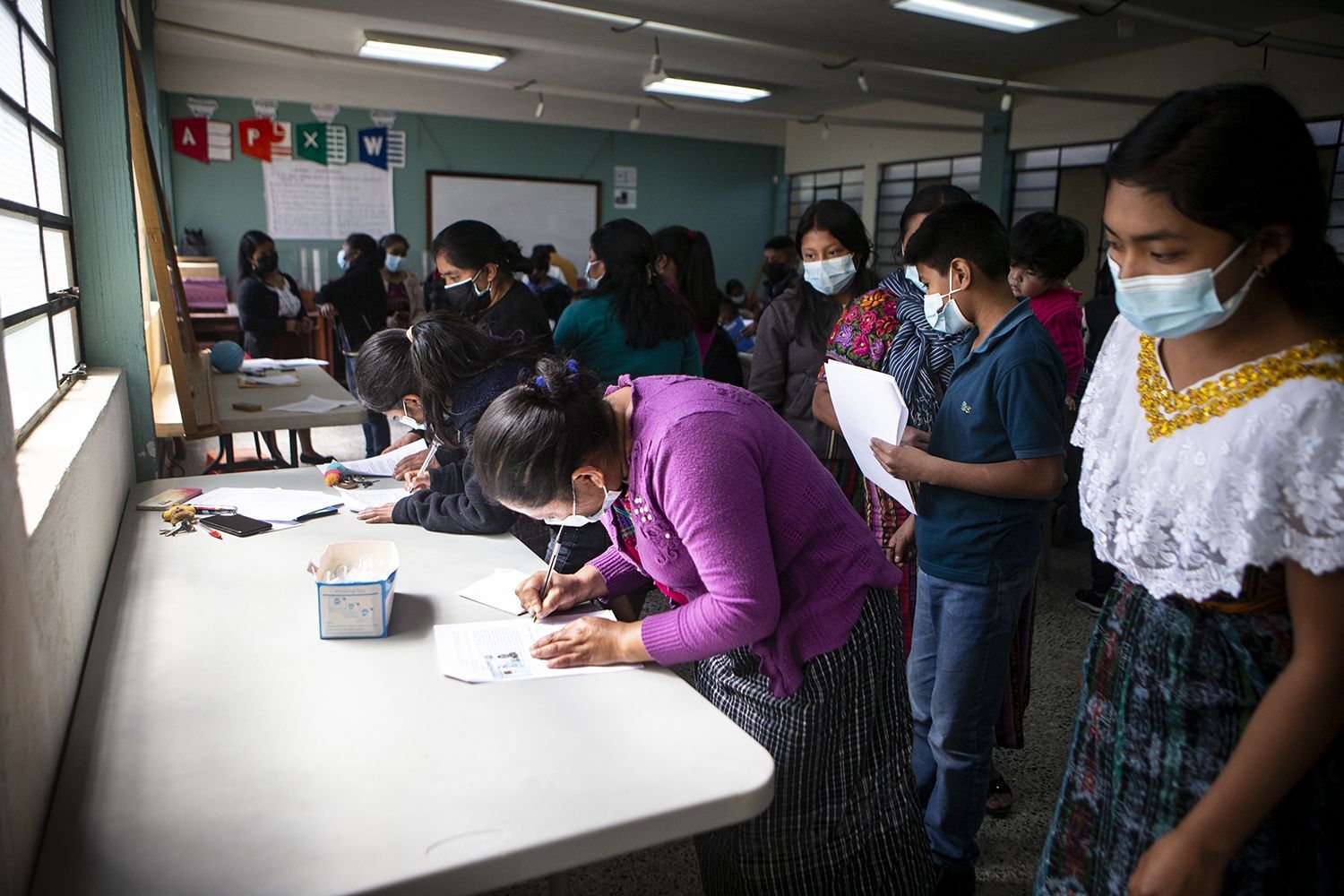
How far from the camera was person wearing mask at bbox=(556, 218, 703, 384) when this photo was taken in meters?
→ 2.72

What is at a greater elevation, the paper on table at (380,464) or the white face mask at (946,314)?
the white face mask at (946,314)

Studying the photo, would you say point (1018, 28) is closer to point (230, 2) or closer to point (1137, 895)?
point (230, 2)

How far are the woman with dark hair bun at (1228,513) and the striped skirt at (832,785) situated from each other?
1.13 feet

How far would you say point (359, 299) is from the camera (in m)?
5.81

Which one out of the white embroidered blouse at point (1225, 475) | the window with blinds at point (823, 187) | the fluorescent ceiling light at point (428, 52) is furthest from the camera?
the window with blinds at point (823, 187)

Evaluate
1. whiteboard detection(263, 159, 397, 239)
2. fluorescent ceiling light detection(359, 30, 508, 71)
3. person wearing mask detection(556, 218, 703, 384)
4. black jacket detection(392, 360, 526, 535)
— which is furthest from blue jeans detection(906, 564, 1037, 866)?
whiteboard detection(263, 159, 397, 239)

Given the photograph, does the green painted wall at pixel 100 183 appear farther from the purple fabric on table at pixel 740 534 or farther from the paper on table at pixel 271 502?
the purple fabric on table at pixel 740 534

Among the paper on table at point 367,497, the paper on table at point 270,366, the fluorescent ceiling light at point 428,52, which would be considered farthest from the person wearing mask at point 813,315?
the fluorescent ceiling light at point 428,52

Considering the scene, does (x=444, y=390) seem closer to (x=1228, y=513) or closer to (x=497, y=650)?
(x=497, y=650)

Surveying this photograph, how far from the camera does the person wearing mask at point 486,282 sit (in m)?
2.76

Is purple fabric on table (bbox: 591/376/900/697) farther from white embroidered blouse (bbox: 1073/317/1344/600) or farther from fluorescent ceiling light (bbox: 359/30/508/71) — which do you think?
fluorescent ceiling light (bbox: 359/30/508/71)

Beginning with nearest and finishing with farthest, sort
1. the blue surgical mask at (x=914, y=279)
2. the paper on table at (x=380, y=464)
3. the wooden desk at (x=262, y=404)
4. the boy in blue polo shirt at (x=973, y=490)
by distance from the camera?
1. the boy in blue polo shirt at (x=973, y=490)
2. the blue surgical mask at (x=914, y=279)
3. the paper on table at (x=380, y=464)
4. the wooden desk at (x=262, y=404)

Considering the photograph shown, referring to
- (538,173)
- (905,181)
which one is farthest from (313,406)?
(905,181)

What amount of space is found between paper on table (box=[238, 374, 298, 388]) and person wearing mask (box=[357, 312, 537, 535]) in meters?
2.04
